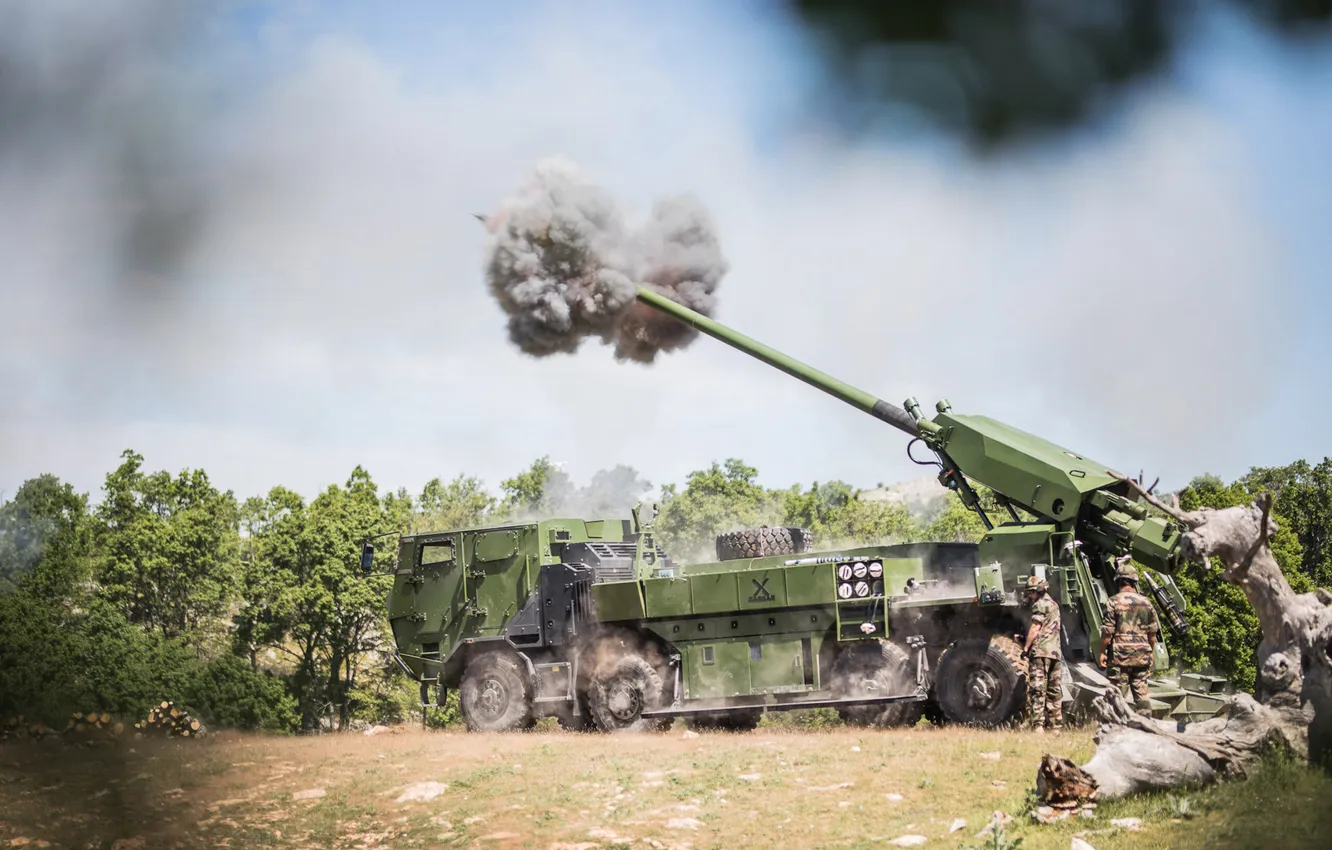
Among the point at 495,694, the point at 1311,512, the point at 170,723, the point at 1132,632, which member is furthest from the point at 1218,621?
the point at 170,723

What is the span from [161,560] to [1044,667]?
35.7 meters

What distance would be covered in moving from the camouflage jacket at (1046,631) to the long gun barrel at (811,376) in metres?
3.63

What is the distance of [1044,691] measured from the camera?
15.4 m

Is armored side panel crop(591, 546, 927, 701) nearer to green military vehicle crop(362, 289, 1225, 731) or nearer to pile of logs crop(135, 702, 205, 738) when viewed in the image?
green military vehicle crop(362, 289, 1225, 731)

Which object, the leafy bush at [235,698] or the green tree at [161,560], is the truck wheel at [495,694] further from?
the green tree at [161,560]

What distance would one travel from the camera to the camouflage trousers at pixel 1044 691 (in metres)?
15.4

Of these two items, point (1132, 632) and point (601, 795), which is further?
point (1132, 632)

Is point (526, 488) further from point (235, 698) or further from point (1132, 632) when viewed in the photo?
point (1132, 632)

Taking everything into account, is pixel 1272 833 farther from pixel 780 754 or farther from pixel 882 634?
pixel 882 634

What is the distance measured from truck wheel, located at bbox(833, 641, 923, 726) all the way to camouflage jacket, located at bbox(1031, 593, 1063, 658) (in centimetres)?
233

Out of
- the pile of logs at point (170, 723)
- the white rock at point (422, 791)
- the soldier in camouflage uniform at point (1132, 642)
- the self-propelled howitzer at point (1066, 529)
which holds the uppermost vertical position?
the self-propelled howitzer at point (1066, 529)

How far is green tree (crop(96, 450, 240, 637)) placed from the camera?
43344 mm

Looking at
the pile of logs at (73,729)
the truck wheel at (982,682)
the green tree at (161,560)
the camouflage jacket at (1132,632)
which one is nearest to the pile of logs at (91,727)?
the pile of logs at (73,729)

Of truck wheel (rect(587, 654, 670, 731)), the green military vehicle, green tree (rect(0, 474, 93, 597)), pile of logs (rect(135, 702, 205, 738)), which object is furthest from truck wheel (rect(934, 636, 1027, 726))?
green tree (rect(0, 474, 93, 597))
